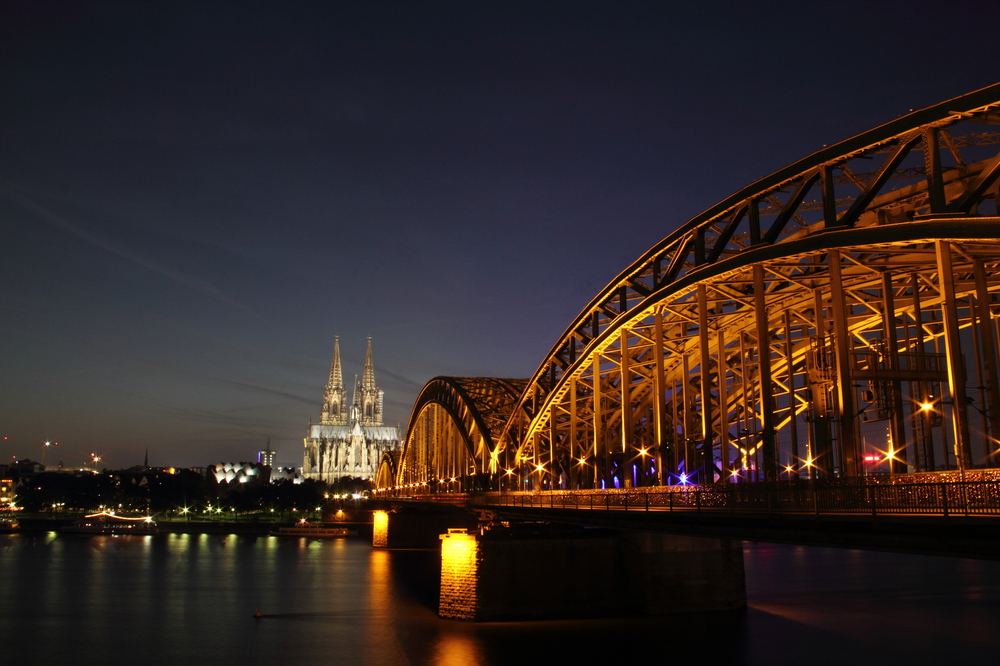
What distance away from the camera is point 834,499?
65.2ft

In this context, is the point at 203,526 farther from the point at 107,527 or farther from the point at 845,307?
the point at 845,307

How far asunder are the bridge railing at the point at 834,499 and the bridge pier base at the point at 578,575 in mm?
10241

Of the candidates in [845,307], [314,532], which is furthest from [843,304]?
[314,532]

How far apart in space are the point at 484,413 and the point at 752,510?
204 feet

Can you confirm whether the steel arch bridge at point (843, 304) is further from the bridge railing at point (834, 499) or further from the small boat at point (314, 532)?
the small boat at point (314, 532)

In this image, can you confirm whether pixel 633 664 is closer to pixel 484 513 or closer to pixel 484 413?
pixel 484 513

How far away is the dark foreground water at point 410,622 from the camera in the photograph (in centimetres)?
3700

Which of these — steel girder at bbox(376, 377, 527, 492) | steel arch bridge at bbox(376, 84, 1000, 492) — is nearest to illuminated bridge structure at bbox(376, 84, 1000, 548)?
steel arch bridge at bbox(376, 84, 1000, 492)

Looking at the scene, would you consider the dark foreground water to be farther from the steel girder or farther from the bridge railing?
the steel girder

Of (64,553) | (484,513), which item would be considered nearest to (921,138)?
(484,513)

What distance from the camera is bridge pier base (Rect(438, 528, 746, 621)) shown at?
40.8 m

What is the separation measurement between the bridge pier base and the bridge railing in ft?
33.6

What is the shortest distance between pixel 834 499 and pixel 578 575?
23.5m

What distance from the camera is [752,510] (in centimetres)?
2261
